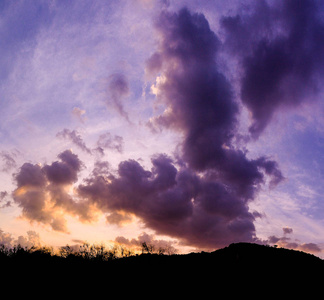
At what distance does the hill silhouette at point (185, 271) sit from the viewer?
1319 cm

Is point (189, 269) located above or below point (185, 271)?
above

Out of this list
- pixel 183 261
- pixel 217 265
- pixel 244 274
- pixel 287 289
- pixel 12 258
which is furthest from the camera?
pixel 12 258

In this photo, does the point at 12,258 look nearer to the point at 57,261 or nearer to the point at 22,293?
the point at 57,261

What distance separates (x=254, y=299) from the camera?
1166cm

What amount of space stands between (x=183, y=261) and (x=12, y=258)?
1206cm

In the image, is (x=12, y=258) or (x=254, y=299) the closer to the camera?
(x=254, y=299)

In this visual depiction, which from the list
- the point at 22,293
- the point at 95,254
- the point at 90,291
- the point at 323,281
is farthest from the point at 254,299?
the point at 95,254

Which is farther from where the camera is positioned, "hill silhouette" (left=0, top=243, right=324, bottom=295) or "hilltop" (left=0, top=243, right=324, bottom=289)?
"hilltop" (left=0, top=243, right=324, bottom=289)

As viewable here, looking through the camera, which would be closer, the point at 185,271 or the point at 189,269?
the point at 185,271

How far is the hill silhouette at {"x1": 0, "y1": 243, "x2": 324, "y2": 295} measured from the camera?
13.2 m

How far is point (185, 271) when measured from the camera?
1470 centimetres

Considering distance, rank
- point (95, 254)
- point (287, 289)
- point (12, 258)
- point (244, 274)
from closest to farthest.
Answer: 1. point (287, 289)
2. point (244, 274)
3. point (12, 258)
4. point (95, 254)

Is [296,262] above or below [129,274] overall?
above

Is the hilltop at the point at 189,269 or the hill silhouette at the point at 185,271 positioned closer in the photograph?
the hill silhouette at the point at 185,271
